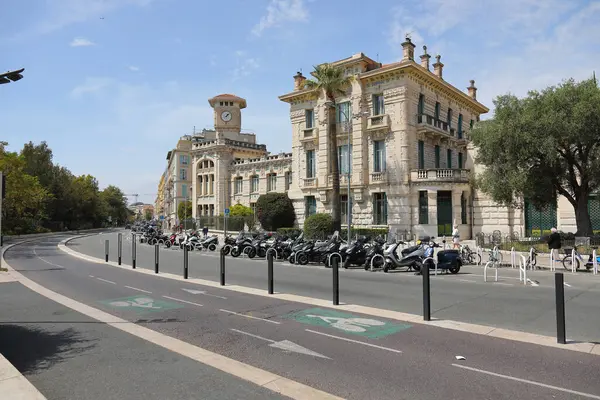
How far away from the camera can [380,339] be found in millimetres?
6605

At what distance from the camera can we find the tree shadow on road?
5.72m

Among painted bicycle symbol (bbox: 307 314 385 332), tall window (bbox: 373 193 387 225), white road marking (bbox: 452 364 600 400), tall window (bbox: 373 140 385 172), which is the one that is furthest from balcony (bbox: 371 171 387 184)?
white road marking (bbox: 452 364 600 400)

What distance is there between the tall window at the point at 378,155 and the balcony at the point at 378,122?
1.24 meters

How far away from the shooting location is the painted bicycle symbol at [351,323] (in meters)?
7.26

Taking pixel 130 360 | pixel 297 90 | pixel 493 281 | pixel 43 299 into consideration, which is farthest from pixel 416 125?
pixel 130 360

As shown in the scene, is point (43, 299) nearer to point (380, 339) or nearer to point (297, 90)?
point (380, 339)

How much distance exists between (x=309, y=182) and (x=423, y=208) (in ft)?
33.7

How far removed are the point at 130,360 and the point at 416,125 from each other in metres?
30.9

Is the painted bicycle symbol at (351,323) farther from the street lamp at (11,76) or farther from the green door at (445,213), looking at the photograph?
the green door at (445,213)

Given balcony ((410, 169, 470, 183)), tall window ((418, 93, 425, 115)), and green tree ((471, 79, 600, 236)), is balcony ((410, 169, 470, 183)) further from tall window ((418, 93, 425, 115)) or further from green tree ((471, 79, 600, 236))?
green tree ((471, 79, 600, 236))

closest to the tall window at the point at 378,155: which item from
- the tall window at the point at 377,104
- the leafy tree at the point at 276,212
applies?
the tall window at the point at 377,104

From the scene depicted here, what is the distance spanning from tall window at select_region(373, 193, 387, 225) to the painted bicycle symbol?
26376mm

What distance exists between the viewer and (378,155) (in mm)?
34219

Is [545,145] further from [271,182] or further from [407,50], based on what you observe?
[271,182]
